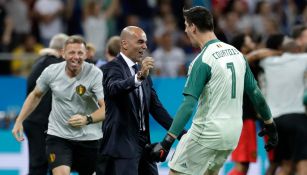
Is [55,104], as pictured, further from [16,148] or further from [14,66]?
[14,66]

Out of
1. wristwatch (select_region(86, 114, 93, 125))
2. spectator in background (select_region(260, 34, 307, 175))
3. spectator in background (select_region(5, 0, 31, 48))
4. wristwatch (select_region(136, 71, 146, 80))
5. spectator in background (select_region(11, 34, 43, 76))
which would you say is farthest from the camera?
spectator in background (select_region(5, 0, 31, 48))

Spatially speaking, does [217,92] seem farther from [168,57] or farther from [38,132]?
[168,57]

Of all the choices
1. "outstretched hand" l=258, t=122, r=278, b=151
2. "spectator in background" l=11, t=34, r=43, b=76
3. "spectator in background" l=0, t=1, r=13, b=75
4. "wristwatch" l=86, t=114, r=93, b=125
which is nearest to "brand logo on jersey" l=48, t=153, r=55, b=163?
"wristwatch" l=86, t=114, r=93, b=125

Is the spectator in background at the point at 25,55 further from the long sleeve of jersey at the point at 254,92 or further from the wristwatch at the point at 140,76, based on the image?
the long sleeve of jersey at the point at 254,92

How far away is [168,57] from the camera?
16.8 meters

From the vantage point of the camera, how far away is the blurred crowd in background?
1722 cm

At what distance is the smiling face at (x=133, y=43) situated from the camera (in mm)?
8633

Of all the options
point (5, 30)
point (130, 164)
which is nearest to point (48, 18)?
point (5, 30)

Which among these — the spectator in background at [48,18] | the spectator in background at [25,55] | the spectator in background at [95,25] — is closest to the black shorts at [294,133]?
the spectator in background at [25,55]

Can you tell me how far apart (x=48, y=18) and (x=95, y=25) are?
1004mm

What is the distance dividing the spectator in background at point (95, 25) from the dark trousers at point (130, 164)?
8831mm

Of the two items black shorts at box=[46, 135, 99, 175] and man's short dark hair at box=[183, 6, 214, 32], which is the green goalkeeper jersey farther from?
black shorts at box=[46, 135, 99, 175]

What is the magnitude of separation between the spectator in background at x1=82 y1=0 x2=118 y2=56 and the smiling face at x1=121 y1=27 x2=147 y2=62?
8869mm

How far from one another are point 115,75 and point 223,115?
1.24 metres
